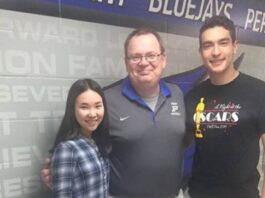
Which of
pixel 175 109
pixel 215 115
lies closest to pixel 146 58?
pixel 175 109

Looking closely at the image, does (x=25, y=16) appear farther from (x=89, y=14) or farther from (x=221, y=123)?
(x=221, y=123)

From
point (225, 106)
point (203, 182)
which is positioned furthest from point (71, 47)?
point (203, 182)

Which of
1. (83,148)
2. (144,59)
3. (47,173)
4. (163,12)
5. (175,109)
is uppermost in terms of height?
(163,12)

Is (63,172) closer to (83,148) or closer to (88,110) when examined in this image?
(83,148)

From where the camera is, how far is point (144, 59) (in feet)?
5.51

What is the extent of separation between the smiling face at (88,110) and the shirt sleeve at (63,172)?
0.56ft

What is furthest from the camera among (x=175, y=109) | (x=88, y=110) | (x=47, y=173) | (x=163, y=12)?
(x=163, y=12)

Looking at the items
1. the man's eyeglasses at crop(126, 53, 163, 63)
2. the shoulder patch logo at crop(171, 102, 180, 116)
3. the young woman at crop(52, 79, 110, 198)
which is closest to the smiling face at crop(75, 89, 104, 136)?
the young woman at crop(52, 79, 110, 198)

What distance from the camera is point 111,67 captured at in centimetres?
212

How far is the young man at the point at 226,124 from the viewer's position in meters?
1.73

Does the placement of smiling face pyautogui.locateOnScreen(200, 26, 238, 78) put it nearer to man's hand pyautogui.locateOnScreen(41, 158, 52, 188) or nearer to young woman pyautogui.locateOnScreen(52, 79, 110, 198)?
young woman pyautogui.locateOnScreen(52, 79, 110, 198)

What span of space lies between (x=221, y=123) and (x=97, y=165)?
623 millimetres

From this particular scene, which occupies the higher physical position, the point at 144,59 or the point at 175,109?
the point at 144,59

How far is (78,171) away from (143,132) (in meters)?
0.36
